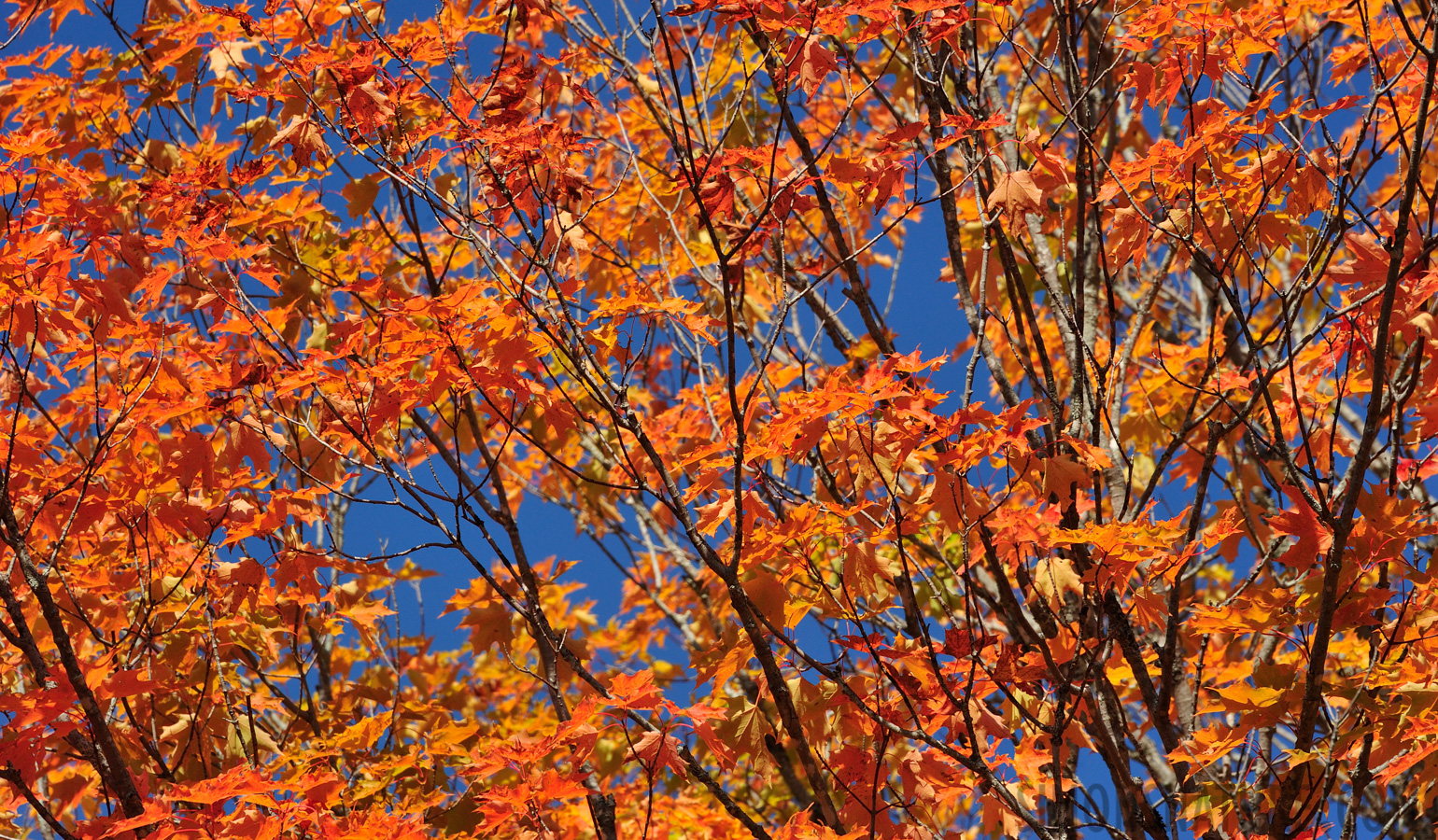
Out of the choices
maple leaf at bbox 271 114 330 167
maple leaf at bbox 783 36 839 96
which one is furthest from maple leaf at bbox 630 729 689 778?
maple leaf at bbox 271 114 330 167

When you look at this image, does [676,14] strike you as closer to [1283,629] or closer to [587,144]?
[587,144]

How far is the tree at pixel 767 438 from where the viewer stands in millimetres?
3094

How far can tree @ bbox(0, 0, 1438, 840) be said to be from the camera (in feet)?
10.2

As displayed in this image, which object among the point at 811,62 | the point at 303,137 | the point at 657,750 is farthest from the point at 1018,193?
the point at 303,137

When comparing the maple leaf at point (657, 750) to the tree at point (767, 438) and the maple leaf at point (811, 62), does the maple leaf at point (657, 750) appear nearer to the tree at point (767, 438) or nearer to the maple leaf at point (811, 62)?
the tree at point (767, 438)

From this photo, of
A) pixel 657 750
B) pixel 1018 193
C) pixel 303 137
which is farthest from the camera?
pixel 303 137

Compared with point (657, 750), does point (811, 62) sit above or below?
above

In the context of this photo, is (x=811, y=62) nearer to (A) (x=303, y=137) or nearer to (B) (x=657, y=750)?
(A) (x=303, y=137)

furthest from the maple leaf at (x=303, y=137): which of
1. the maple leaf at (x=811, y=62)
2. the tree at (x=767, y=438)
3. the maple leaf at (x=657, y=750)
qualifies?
the maple leaf at (x=657, y=750)

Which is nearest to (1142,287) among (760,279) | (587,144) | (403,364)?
(760,279)

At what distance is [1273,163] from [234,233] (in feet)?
13.6

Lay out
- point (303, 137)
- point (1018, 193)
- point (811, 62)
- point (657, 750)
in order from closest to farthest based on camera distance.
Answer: point (657, 750)
point (811, 62)
point (1018, 193)
point (303, 137)

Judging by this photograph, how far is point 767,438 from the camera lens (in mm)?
3189

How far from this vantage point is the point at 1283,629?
3223 mm
